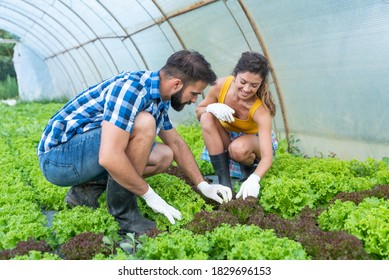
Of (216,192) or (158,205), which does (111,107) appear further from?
(216,192)

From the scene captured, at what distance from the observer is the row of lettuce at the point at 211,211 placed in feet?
9.93

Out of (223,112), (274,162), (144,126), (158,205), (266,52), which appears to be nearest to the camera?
(144,126)

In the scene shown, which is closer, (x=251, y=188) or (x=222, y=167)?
(x=251, y=188)

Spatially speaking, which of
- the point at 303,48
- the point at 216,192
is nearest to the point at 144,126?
the point at 216,192

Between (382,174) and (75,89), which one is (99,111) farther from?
(75,89)

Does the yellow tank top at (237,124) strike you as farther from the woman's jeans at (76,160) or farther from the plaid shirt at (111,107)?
the woman's jeans at (76,160)

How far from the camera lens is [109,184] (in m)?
3.80

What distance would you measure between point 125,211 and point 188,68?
3.86 ft

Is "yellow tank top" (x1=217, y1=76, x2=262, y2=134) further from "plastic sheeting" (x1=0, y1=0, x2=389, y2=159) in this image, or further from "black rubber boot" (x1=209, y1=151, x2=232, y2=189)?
"plastic sheeting" (x1=0, y1=0, x2=389, y2=159)

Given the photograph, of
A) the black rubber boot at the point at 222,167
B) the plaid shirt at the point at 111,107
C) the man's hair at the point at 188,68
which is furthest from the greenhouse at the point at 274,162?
the man's hair at the point at 188,68

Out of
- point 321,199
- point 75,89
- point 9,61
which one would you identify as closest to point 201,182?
point 321,199

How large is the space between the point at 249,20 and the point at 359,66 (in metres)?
1.61

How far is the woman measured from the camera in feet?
14.4

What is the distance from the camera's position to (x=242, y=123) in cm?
492
